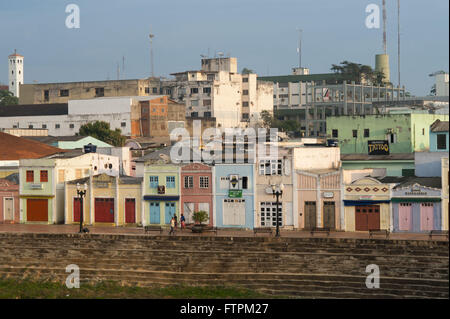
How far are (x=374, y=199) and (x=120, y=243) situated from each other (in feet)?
47.6

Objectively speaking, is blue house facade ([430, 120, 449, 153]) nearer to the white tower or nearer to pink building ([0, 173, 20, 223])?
pink building ([0, 173, 20, 223])

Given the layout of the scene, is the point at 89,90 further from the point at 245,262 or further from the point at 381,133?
the point at 245,262

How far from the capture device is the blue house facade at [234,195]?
2105 inches

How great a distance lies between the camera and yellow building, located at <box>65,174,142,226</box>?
184ft

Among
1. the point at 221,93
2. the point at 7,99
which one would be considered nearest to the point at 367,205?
the point at 221,93

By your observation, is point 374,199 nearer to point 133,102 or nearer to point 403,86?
point 133,102

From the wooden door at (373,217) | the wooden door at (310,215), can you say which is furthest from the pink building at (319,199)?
the wooden door at (373,217)

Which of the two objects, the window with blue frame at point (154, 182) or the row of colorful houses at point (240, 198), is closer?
the row of colorful houses at point (240, 198)

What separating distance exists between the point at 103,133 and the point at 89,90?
33.6 meters

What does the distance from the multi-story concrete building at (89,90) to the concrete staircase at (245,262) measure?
3160 inches

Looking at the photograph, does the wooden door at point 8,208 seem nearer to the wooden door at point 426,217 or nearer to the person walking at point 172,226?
the person walking at point 172,226

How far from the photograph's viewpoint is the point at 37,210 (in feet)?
193
